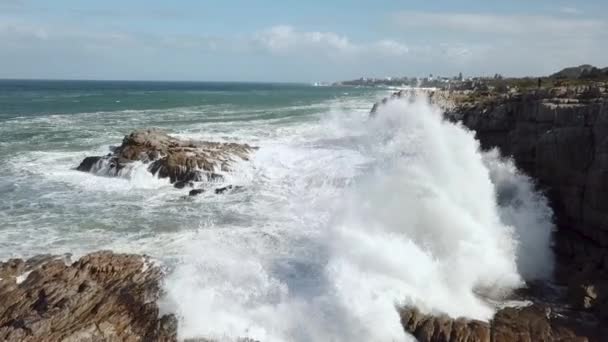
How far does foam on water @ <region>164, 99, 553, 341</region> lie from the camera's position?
42.2ft

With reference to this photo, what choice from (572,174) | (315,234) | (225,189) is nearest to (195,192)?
(225,189)

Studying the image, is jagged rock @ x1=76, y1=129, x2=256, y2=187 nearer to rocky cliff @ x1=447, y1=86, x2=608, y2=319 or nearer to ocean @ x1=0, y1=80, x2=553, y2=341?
ocean @ x1=0, y1=80, x2=553, y2=341

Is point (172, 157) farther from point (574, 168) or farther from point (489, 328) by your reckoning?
point (489, 328)

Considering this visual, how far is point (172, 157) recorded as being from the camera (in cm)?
2784

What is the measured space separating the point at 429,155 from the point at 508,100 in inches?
419

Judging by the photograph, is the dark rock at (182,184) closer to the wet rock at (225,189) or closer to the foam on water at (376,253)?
the wet rock at (225,189)

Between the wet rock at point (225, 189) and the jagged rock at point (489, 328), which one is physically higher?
the wet rock at point (225, 189)

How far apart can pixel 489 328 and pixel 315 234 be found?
7.70m

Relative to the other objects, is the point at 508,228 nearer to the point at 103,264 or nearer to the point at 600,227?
the point at 600,227

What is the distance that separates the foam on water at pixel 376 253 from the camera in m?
12.9

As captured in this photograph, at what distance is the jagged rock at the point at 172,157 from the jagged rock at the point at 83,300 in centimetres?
1091

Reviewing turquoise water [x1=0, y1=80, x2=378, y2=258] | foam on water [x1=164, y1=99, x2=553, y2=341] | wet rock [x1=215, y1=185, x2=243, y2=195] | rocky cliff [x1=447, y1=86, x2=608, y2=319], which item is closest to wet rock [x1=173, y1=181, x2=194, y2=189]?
turquoise water [x1=0, y1=80, x2=378, y2=258]

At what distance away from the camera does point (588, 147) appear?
18.2m

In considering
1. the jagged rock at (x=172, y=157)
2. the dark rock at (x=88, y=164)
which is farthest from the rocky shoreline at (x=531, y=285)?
the dark rock at (x=88, y=164)
